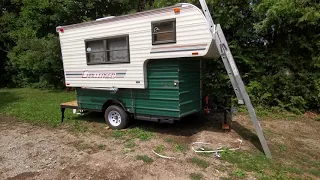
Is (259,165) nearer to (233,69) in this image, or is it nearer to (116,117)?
(233,69)

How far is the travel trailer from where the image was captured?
4.87m

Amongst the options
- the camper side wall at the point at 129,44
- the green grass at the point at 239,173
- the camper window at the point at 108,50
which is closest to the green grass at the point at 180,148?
the green grass at the point at 239,173

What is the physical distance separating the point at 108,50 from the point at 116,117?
1.83 metres

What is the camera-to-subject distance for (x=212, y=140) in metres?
5.34

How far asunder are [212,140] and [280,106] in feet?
12.3

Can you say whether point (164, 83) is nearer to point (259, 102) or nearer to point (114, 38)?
point (114, 38)

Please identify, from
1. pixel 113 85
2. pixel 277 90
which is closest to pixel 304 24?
pixel 277 90

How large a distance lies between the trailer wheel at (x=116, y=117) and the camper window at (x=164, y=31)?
2.08 metres

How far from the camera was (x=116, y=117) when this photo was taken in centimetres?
648

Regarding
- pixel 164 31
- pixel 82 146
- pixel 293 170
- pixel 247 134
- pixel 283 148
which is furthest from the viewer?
pixel 247 134

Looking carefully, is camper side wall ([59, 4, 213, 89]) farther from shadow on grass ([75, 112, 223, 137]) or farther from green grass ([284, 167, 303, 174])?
green grass ([284, 167, 303, 174])

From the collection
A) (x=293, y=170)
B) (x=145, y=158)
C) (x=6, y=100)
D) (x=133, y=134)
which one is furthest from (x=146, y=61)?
(x=6, y=100)

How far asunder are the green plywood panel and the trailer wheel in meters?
0.25

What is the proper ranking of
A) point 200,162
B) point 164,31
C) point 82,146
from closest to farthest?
point 200,162 → point 164,31 → point 82,146
